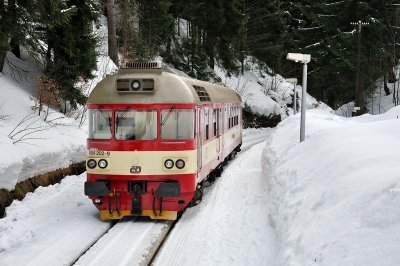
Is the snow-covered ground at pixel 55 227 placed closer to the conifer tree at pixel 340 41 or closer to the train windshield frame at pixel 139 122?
the train windshield frame at pixel 139 122

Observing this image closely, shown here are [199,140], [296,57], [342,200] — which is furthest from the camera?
[296,57]

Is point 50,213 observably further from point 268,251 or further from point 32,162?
point 268,251

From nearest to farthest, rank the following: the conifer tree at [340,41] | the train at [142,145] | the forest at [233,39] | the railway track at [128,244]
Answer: the railway track at [128,244] < the train at [142,145] < the forest at [233,39] < the conifer tree at [340,41]

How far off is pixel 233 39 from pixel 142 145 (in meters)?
25.4

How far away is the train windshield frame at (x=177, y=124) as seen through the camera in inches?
344

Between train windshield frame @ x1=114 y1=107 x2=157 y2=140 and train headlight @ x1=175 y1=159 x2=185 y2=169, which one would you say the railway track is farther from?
train windshield frame @ x1=114 y1=107 x2=157 y2=140

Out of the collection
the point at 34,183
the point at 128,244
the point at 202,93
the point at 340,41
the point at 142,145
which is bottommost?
the point at 128,244

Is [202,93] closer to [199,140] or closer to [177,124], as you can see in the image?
[199,140]

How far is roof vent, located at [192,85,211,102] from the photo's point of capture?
384 inches

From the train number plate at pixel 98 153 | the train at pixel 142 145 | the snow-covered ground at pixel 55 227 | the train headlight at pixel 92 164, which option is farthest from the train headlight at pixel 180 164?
the train headlight at pixel 92 164

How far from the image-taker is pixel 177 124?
880 cm

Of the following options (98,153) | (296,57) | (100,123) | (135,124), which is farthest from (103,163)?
(296,57)

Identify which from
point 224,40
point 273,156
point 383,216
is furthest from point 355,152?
point 224,40

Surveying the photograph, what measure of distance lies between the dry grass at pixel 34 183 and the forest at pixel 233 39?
3207 mm
